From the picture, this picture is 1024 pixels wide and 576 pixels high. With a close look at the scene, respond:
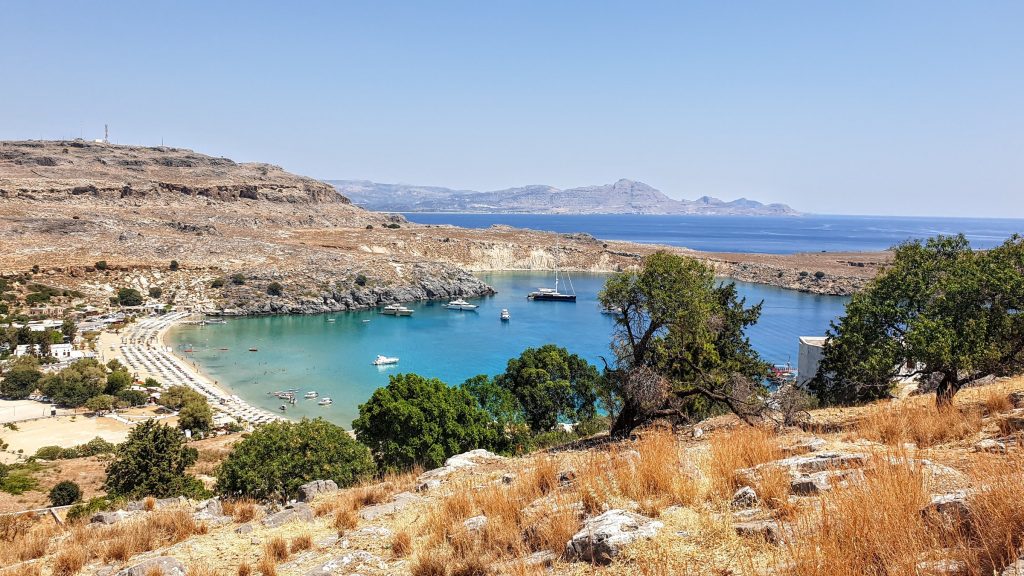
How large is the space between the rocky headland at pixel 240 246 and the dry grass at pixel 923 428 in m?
79.4

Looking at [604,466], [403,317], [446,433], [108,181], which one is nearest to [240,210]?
[108,181]

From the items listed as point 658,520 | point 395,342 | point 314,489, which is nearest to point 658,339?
point 314,489

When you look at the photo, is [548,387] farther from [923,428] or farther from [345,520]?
[345,520]

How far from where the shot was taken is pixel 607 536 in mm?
5480

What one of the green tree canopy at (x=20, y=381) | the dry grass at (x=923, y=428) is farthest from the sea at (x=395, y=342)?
the dry grass at (x=923, y=428)

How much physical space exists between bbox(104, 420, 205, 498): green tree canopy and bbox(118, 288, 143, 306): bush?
57691 mm

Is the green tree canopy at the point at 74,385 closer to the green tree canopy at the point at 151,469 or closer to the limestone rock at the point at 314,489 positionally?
the green tree canopy at the point at 151,469

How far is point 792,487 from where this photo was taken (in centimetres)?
634

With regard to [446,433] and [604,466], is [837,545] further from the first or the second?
[446,433]

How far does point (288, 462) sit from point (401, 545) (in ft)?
47.5

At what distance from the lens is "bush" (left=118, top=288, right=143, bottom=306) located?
7094 centimetres

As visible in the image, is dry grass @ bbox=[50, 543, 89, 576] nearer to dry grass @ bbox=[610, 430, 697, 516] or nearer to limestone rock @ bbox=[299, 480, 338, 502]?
limestone rock @ bbox=[299, 480, 338, 502]

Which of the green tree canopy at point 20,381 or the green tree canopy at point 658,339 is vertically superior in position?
the green tree canopy at point 658,339

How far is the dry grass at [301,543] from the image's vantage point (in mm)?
7863
